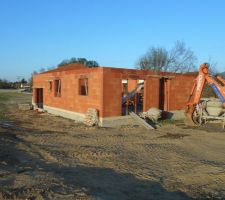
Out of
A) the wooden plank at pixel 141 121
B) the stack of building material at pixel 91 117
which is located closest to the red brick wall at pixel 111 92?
the stack of building material at pixel 91 117

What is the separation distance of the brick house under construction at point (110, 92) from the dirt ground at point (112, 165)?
8.41ft

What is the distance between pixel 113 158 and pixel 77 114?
11.2 m

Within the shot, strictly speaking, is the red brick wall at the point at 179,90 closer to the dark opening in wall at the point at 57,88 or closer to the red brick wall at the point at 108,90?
the red brick wall at the point at 108,90

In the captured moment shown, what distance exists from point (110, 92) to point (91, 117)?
1.70 meters

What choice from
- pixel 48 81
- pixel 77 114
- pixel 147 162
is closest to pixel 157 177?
pixel 147 162

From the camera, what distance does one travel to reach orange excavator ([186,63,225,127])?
18148mm

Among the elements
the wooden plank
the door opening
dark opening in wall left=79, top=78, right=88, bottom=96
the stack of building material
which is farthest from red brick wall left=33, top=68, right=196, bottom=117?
the door opening

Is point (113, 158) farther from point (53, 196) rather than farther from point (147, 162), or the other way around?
point (53, 196)

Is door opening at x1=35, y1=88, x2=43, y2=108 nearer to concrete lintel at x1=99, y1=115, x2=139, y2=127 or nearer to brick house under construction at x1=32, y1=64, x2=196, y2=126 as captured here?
brick house under construction at x1=32, y1=64, x2=196, y2=126

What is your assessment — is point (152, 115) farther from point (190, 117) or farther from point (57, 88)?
point (57, 88)

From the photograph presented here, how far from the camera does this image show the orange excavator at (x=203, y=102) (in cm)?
1815

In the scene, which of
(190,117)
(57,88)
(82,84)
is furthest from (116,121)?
(57,88)

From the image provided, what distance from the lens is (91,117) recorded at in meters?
18.5

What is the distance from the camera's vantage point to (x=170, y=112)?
22.2 m
